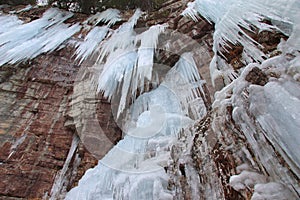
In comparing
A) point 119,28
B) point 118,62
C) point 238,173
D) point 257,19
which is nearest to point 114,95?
point 118,62

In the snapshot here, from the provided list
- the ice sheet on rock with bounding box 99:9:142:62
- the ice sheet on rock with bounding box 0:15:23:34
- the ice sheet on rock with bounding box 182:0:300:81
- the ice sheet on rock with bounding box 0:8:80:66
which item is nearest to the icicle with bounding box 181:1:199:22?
the ice sheet on rock with bounding box 182:0:300:81

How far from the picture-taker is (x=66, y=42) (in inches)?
277

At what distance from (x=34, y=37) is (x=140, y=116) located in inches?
174

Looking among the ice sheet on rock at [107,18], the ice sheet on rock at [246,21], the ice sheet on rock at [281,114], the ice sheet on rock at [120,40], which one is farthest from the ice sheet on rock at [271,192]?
the ice sheet on rock at [107,18]

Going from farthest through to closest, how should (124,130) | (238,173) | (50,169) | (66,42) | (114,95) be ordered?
(66,42), (114,95), (124,130), (50,169), (238,173)

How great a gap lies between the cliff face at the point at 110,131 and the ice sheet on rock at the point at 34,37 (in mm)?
224

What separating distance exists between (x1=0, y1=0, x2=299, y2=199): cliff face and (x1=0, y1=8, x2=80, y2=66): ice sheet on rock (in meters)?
0.22

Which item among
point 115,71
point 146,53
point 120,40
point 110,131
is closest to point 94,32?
point 120,40

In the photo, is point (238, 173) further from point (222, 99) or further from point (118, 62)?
point (118, 62)

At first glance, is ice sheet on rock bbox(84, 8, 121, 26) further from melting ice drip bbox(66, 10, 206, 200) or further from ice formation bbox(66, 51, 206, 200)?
ice formation bbox(66, 51, 206, 200)

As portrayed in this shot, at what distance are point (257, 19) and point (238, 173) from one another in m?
2.57

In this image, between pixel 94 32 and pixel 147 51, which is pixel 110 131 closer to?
pixel 147 51

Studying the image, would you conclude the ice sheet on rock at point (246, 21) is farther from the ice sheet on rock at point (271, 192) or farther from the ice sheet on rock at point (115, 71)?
the ice sheet on rock at point (115, 71)

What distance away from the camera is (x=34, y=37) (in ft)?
23.3
